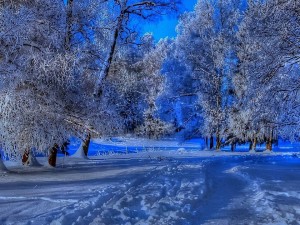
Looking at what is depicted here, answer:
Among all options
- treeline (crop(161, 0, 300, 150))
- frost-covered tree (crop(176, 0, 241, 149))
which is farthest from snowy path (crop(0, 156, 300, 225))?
frost-covered tree (crop(176, 0, 241, 149))

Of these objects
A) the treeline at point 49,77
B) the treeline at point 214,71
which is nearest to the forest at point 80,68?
the treeline at point 49,77

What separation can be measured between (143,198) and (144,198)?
20mm

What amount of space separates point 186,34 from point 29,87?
19.9m

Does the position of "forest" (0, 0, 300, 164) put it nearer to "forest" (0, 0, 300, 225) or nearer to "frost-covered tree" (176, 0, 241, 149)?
"forest" (0, 0, 300, 225)

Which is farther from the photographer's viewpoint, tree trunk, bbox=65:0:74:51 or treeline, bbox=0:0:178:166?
tree trunk, bbox=65:0:74:51

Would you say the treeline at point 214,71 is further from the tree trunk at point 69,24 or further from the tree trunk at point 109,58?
the tree trunk at point 69,24

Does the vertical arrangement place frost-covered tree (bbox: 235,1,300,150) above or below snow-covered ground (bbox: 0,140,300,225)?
above

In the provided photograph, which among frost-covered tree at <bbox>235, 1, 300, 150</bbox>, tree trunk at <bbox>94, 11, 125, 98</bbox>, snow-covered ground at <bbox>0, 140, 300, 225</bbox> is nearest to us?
snow-covered ground at <bbox>0, 140, 300, 225</bbox>

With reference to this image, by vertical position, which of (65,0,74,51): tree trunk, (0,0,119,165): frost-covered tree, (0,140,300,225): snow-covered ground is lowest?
(0,140,300,225): snow-covered ground

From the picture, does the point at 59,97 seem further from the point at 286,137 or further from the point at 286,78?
the point at 286,137

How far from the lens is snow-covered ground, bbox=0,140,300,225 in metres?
5.89

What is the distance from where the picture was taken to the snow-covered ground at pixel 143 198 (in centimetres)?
589

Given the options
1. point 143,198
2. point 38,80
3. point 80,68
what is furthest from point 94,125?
point 143,198

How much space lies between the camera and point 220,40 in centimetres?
2714
